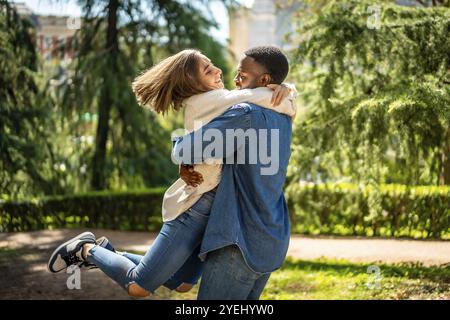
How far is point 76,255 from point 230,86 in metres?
9.99

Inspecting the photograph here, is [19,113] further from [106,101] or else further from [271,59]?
[271,59]

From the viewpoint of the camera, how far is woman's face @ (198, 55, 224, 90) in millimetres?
2822

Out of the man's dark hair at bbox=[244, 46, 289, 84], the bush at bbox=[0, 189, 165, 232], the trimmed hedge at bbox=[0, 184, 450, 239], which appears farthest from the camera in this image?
the bush at bbox=[0, 189, 165, 232]

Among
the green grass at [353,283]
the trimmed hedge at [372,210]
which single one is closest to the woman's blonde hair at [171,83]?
the green grass at [353,283]

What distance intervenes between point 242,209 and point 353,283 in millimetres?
→ 3700

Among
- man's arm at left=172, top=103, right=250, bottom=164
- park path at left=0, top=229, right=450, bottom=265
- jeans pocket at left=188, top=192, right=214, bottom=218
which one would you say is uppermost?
man's arm at left=172, top=103, right=250, bottom=164

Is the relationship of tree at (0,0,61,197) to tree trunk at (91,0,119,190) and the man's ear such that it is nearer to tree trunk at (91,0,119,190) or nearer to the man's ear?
tree trunk at (91,0,119,190)

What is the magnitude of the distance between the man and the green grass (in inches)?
112

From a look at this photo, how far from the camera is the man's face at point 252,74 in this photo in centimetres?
281

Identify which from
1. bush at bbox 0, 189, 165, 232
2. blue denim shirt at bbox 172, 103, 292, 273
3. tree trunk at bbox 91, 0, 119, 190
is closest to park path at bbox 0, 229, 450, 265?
bush at bbox 0, 189, 165, 232

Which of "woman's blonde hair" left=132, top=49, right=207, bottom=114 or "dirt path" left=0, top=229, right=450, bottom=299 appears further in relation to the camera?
"dirt path" left=0, top=229, right=450, bottom=299

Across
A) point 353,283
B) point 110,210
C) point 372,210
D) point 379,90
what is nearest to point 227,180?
point 379,90

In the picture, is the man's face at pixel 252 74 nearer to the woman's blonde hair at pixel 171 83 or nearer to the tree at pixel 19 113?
the woman's blonde hair at pixel 171 83
